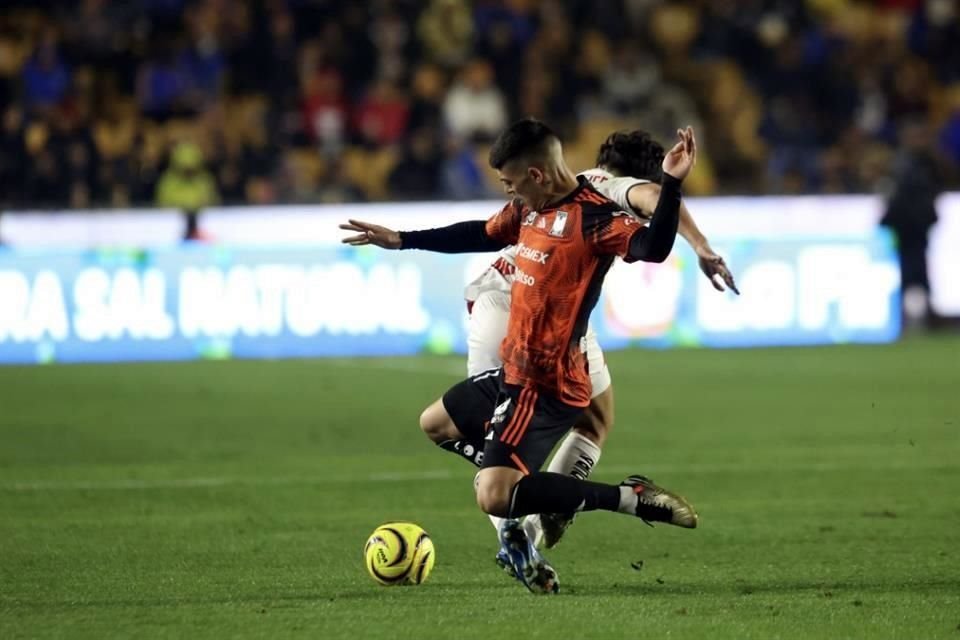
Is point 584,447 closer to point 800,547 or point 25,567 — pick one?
point 800,547

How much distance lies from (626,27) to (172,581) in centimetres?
1635

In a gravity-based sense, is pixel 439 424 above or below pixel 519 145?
below

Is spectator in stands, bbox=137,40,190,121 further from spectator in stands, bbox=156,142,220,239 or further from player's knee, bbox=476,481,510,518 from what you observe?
player's knee, bbox=476,481,510,518

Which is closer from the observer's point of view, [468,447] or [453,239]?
[453,239]

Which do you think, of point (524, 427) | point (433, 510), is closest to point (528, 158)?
point (524, 427)

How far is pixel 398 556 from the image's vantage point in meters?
6.74

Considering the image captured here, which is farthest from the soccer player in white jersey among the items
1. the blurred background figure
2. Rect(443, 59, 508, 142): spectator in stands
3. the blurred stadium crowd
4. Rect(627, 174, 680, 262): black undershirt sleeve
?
Rect(443, 59, 508, 142): spectator in stands

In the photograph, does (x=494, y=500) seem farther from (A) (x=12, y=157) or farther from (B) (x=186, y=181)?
(A) (x=12, y=157)

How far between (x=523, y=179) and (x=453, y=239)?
0.61 meters

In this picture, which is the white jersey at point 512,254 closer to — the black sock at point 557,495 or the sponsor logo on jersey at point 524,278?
the sponsor logo on jersey at point 524,278

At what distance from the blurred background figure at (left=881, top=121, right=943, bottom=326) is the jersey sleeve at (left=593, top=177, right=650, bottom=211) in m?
11.8

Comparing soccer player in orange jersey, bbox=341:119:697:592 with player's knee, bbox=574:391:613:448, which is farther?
player's knee, bbox=574:391:613:448

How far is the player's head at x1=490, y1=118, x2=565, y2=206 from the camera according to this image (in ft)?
21.3

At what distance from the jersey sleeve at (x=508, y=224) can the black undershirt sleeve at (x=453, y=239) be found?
0.22 ft
